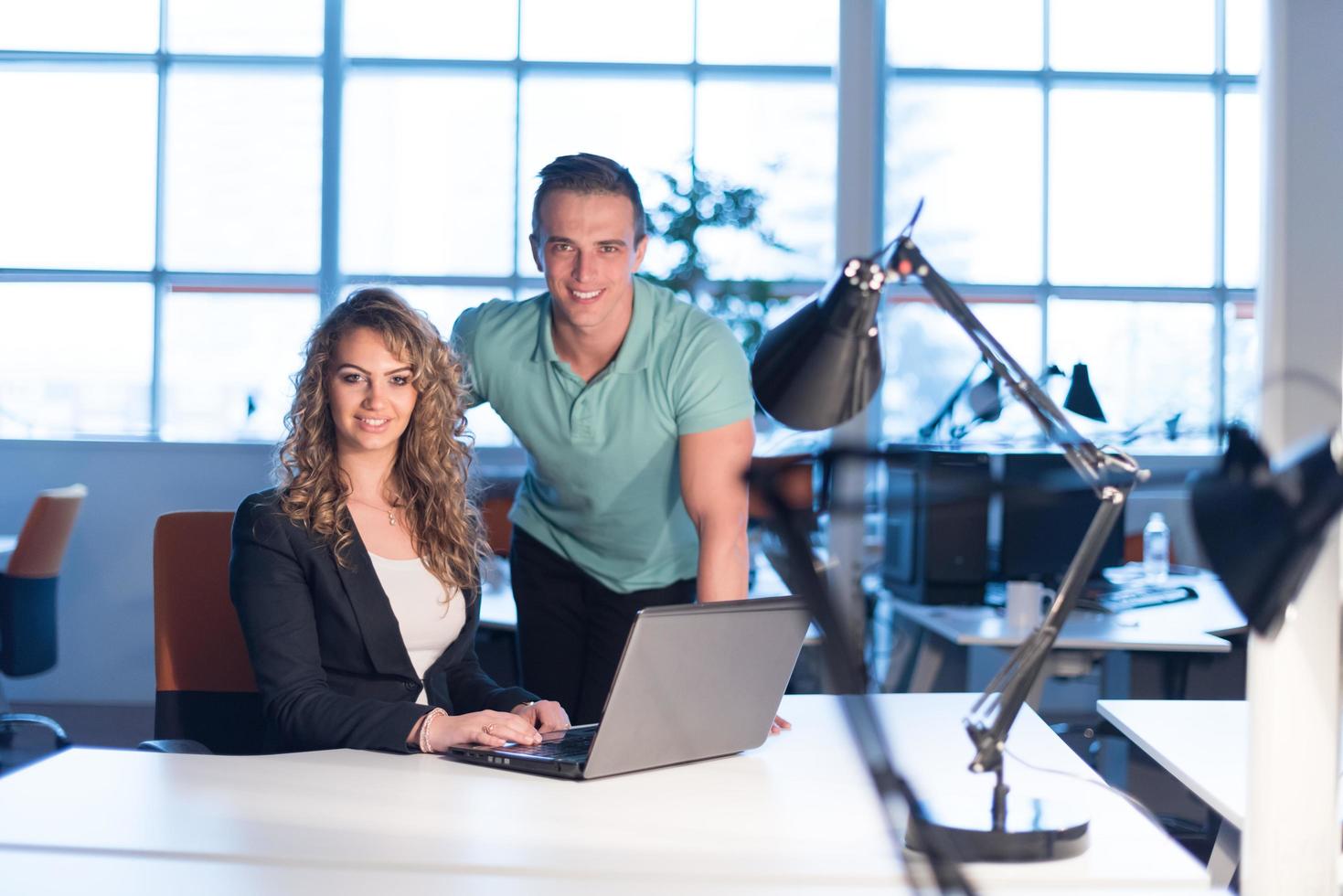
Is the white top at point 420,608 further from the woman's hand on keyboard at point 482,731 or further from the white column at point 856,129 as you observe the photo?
the white column at point 856,129

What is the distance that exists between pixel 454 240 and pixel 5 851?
4546mm

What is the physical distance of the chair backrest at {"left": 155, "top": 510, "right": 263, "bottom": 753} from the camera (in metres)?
1.90

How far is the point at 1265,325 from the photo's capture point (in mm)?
952

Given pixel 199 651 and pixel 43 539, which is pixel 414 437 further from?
pixel 43 539

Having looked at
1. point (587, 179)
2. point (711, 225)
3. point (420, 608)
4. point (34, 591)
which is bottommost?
point (34, 591)

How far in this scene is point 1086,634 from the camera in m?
2.81

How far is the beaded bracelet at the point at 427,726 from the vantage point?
1.51 metres

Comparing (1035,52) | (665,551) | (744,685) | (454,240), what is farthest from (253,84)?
(744,685)

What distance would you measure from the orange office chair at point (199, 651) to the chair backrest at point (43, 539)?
2.09 m

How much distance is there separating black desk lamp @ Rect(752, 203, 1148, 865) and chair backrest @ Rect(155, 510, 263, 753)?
116 centimetres

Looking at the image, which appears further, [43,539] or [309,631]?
[43,539]

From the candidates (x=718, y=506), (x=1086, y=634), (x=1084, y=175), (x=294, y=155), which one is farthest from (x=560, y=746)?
(x=1084, y=175)

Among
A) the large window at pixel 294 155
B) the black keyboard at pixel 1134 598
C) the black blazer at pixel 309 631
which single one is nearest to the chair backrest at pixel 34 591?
the large window at pixel 294 155

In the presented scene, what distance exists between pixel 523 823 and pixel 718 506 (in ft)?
2.85
